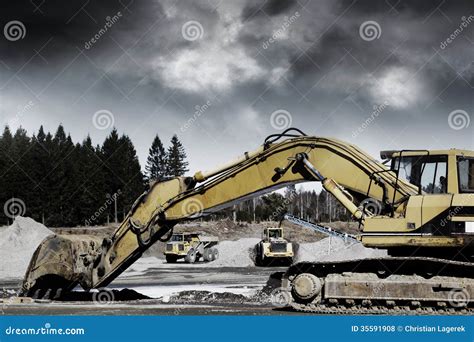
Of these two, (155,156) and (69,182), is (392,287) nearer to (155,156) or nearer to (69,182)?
(69,182)

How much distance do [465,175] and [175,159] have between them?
73238mm

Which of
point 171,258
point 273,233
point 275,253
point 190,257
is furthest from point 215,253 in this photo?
point 275,253

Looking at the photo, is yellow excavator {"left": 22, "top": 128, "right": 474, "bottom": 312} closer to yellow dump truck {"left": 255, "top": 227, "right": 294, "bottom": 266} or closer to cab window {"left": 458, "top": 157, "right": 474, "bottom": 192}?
cab window {"left": 458, "top": 157, "right": 474, "bottom": 192}

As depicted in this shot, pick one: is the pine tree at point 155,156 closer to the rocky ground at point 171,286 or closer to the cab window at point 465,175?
the rocky ground at point 171,286

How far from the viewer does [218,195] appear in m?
13.6

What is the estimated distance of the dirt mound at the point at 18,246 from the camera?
30169mm

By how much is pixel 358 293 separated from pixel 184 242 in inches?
1174

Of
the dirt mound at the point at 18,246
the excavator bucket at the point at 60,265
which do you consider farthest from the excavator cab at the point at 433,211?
Result: the dirt mound at the point at 18,246

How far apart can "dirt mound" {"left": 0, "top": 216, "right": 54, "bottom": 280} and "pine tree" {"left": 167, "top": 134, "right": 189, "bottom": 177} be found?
3890 centimetres

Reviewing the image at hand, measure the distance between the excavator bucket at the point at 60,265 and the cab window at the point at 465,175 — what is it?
8.20 meters

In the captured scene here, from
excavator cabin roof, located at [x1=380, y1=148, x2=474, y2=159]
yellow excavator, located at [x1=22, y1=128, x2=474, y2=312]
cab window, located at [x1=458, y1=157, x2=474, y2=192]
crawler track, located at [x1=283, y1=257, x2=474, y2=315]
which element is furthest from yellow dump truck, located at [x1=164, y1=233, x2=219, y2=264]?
cab window, located at [x1=458, y1=157, x2=474, y2=192]

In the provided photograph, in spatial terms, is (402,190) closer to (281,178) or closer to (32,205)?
(281,178)

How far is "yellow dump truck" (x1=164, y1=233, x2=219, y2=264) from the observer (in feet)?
129

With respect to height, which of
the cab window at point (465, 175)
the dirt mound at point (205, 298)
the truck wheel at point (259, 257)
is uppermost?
the cab window at point (465, 175)
